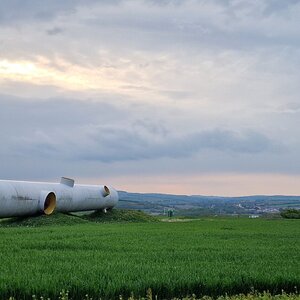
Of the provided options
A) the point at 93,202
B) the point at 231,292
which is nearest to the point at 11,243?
the point at 231,292

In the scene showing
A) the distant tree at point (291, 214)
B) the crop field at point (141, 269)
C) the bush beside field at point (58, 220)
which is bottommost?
the crop field at point (141, 269)

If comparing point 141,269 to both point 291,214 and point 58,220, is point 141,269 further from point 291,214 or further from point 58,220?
point 291,214

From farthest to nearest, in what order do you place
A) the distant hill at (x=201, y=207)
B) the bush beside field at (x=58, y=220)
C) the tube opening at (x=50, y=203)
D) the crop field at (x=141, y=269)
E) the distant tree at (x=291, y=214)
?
the distant hill at (x=201, y=207)
the distant tree at (x=291, y=214)
the tube opening at (x=50, y=203)
the bush beside field at (x=58, y=220)
the crop field at (x=141, y=269)

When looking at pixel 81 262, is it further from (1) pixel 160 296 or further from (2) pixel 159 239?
(2) pixel 159 239

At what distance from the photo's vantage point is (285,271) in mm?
14984

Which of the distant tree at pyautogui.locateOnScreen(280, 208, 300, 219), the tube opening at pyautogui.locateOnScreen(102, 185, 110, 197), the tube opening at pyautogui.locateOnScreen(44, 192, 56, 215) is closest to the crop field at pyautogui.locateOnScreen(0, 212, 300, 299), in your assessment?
the tube opening at pyautogui.locateOnScreen(44, 192, 56, 215)

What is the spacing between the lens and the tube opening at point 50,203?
135 feet

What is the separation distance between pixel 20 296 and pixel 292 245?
14.5 meters

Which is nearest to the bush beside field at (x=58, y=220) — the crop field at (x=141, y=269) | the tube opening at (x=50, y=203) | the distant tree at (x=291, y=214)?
the tube opening at (x=50, y=203)

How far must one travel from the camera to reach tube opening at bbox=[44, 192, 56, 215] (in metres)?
41.0

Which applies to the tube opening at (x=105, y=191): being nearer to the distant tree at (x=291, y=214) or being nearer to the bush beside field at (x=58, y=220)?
the bush beside field at (x=58, y=220)

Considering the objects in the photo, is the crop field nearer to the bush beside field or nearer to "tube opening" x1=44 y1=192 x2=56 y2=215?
the bush beside field

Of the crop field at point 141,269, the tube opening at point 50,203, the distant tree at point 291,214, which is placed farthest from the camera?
the distant tree at point 291,214

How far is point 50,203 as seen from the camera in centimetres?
4162
